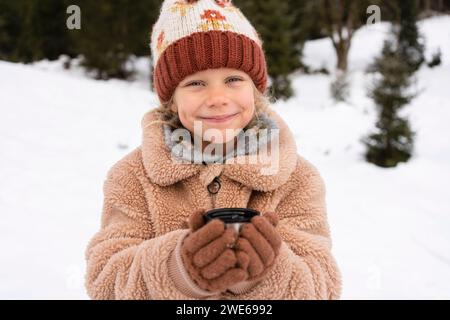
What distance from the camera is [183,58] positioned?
1763mm

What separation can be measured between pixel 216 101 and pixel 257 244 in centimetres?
61

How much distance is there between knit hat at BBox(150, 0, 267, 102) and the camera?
1.76 m

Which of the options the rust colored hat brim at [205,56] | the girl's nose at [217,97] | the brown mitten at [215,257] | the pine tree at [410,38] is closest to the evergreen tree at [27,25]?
the pine tree at [410,38]

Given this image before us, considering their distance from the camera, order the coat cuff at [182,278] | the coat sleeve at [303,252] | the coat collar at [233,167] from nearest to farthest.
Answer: the coat cuff at [182,278] < the coat sleeve at [303,252] < the coat collar at [233,167]

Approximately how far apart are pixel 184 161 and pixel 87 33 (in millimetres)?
16092

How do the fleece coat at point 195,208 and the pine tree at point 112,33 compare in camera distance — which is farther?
the pine tree at point 112,33

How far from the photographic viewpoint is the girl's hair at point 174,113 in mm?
1912

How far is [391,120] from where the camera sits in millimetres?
7266

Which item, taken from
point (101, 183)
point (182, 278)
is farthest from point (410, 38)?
point (182, 278)

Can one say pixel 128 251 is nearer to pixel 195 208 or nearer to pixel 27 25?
pixel 195 208

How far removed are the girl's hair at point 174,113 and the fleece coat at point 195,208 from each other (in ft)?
0.15

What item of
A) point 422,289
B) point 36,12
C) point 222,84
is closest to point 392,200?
point 422,289

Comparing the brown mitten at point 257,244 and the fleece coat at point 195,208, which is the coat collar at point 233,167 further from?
the brown mitten at point 257,244
